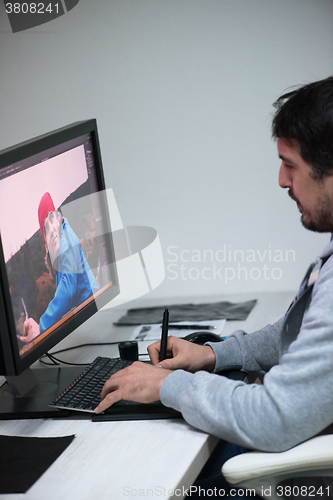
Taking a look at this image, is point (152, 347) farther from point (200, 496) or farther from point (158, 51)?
point (158, 51)

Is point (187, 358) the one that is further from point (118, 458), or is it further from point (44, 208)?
point (44, 208)

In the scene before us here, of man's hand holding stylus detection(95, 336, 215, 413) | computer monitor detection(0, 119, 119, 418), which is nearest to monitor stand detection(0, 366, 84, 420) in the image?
computer monitor detection(0, 119, 119, 418)

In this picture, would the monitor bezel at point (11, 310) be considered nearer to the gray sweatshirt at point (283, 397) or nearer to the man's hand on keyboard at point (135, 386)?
the man's hand on keyboard at point (135, 386)

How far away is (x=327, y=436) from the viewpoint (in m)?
0.85

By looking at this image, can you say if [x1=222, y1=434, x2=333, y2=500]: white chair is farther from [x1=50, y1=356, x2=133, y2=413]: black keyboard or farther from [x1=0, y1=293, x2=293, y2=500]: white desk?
[x1=50, y1=356, x2=133, y2=413]: black keyboard

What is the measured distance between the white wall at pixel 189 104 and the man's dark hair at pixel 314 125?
0.91m

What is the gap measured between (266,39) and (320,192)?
106 cm

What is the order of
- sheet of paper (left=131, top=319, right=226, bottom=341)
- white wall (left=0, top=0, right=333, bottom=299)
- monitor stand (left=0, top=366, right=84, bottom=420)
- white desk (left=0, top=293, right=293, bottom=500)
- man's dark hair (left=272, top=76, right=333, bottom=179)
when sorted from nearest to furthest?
white desk (left=0, top=293, right=293, bottom=500) < man's dark hair (left=272, top=76, right=333, bottom=179) < monitor stand (left=0, top=366, right=84, bottom=420) < sheet of paper (left=131, top=319, right=226, bottom=341) < white wall (left=0, top=0, right=333, bottom=299)

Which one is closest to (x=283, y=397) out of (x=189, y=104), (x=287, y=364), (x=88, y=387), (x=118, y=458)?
(x=287, y=364)

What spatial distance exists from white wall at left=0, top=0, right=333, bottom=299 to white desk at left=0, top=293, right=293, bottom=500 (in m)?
1.11

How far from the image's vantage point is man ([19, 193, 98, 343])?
3.63 feet

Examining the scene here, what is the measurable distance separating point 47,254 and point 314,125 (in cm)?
60

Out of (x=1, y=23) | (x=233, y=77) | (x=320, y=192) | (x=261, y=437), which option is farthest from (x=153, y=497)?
(x=1, y=23)

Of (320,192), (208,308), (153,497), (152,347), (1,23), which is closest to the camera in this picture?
(153,497)
